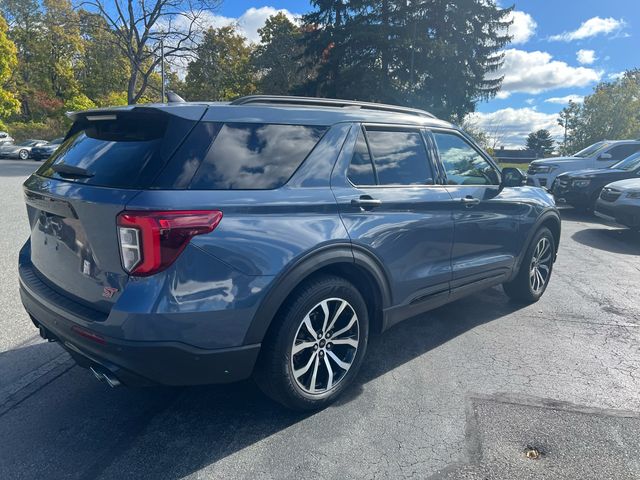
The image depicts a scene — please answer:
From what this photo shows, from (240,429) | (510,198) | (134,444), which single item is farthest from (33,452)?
(510,198)

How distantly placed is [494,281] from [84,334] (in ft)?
11.2

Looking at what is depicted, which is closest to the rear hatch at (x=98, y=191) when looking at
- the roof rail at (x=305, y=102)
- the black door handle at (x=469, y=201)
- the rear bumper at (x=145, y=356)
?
the rear bumper at (x=145, y=356)

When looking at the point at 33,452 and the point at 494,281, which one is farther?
the point at 494,281

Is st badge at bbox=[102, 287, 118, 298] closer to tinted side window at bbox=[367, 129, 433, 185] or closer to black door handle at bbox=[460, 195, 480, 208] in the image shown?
tinted side window at bbox=[367, 129, 433, 185]

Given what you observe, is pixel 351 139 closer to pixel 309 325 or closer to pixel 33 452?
pixel 309 325

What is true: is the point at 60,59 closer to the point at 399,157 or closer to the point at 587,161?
the point at 587,161

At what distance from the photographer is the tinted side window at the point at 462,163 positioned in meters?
3.71

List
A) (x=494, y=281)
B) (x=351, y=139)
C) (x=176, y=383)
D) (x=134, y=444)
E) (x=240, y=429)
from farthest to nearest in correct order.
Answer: (x=494, y=281), (x=351, y=139), (x=240, y=429), (x=134, y=444), (x=176, y=383)

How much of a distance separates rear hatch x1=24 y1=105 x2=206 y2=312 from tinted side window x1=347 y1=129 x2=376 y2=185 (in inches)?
40.5

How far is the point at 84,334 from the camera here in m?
2.25

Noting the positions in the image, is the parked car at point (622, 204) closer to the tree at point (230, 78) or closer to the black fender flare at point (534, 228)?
the black fender flare at point (534, 228)

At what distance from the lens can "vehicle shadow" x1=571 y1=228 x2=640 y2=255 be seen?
26.4 ft

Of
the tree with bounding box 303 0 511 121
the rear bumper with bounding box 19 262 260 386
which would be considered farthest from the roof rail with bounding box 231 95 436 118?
the tree with bounding box 303 0 511 121

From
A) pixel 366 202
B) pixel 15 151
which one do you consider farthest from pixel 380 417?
pixel 15 151
